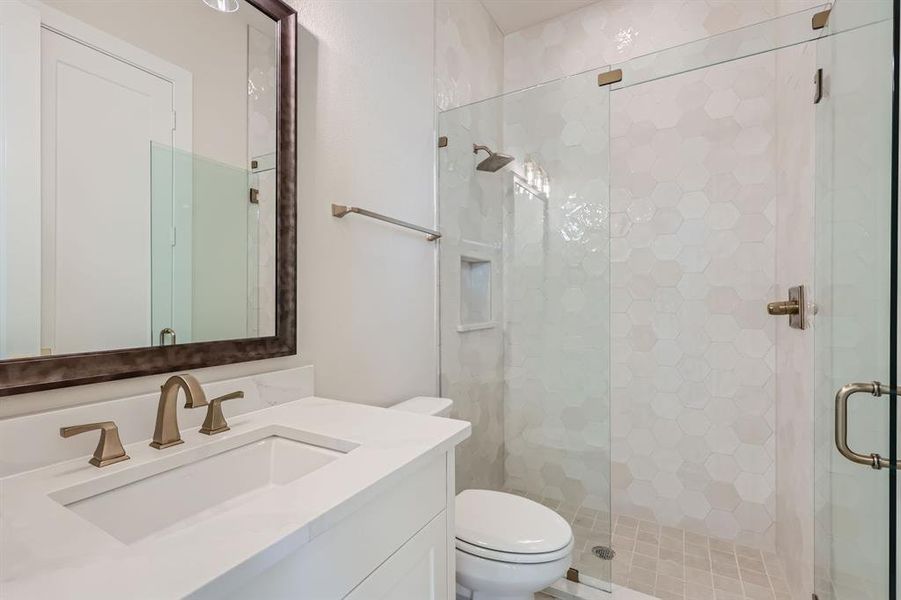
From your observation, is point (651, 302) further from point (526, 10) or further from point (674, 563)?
point (526, 10)

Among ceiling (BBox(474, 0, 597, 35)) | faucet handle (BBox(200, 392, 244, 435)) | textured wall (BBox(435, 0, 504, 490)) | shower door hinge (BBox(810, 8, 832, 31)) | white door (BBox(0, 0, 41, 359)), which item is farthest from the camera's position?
ceiling (BBox(474, 0, 597, 35))

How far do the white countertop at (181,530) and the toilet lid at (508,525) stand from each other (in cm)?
56

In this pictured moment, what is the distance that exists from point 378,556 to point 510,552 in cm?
66

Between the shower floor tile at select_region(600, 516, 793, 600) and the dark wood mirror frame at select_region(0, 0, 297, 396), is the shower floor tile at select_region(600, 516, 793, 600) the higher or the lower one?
the lower one

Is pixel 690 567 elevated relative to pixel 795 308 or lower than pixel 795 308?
lower

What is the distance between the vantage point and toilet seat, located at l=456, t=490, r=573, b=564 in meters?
1.23

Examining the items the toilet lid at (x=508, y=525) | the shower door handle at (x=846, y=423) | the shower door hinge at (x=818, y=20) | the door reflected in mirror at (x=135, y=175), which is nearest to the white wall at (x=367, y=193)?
the door reflected in mirror at (x=135, y=175)

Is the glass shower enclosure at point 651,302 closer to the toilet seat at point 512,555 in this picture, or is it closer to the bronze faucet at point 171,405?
the toilet seat at point 512,555

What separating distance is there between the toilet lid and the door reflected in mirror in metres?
0.89

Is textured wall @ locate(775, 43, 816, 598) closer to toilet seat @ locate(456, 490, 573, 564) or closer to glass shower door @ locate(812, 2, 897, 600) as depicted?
glass shower door @ locate(812, 2, 897, 600)

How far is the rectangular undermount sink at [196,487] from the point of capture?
692 millimetres

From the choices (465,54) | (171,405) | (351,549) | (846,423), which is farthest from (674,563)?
(465,54)

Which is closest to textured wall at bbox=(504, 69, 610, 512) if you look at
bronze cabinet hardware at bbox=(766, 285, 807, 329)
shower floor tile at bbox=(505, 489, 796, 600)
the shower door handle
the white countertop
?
shower floor tile at bbox=(505, 489, 796, 600)

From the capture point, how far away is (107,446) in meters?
0.74
